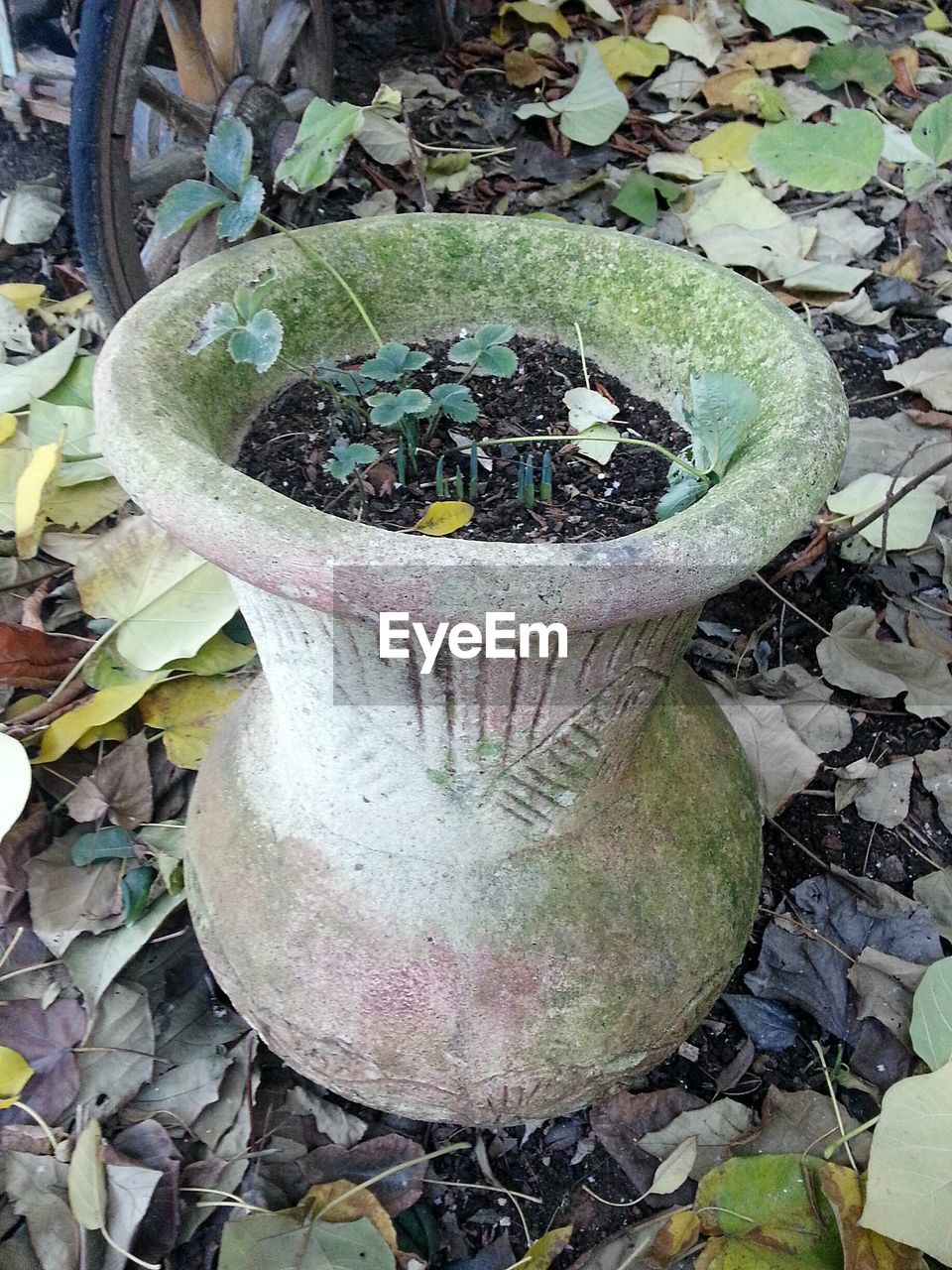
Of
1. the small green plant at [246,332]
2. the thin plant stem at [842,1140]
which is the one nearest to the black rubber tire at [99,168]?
the small green plant at [246,332]

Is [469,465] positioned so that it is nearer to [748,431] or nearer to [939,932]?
[748,431]

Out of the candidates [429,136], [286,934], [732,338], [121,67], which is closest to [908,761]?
[732,338]

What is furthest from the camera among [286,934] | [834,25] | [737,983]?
[834,25]

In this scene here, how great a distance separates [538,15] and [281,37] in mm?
1053

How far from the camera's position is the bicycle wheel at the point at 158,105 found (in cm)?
142

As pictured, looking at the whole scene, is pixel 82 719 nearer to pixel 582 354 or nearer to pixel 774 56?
pixel 582 354

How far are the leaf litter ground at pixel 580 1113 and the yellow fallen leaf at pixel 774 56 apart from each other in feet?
5.06

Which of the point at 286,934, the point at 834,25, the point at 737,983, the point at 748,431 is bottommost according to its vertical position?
the point at 737,983

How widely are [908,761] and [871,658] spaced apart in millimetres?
167

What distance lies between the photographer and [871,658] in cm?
160

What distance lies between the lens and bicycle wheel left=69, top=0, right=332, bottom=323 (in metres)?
1.42

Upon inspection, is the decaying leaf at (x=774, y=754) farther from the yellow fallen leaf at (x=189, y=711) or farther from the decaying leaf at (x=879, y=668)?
the yellow fallen leaf at (x=189, y=711)

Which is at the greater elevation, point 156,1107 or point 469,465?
point 469,465

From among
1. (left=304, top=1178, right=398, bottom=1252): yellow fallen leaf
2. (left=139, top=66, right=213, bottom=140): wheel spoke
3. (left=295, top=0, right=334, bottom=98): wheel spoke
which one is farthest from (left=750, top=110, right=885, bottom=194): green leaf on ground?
(left=304, top=1178, right=398, bottom=1252): yellow fallen leaf
